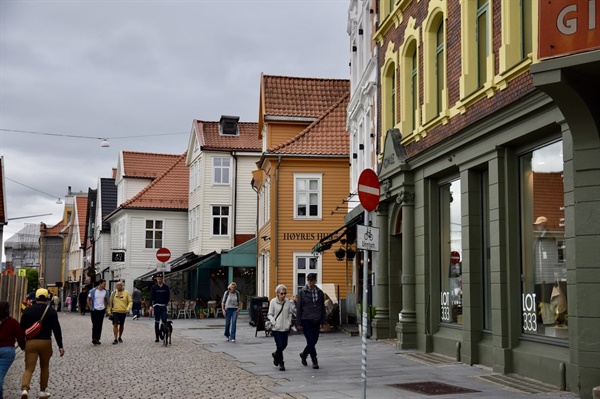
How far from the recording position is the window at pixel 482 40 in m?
14.7

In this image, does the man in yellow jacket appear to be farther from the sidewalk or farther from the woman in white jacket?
the woman in white jacket

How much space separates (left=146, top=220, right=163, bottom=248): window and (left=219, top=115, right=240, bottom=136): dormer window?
916 centimetres

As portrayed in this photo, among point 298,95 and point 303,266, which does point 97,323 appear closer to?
point 303,266

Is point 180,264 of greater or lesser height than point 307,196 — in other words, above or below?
below

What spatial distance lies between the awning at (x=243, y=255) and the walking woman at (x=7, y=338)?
2932cm

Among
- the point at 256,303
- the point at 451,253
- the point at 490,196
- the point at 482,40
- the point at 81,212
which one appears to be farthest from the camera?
the point at 81,212

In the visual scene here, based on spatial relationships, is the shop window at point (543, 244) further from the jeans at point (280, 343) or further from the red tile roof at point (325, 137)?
the red tile roof at point (325, 137)

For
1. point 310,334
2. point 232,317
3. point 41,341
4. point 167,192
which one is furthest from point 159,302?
point 167,192

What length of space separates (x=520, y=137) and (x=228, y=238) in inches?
1378

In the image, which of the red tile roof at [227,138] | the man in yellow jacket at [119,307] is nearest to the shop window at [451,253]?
the man in yellow jacket at [119,307]

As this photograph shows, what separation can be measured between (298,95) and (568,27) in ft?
97.3

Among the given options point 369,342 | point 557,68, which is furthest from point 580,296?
point 369,342

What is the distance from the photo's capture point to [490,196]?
13.9 metres

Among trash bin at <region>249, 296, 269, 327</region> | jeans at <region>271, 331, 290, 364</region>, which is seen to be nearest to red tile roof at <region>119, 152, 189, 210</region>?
trash bin at <region>249, 296, 269, 327</region>
